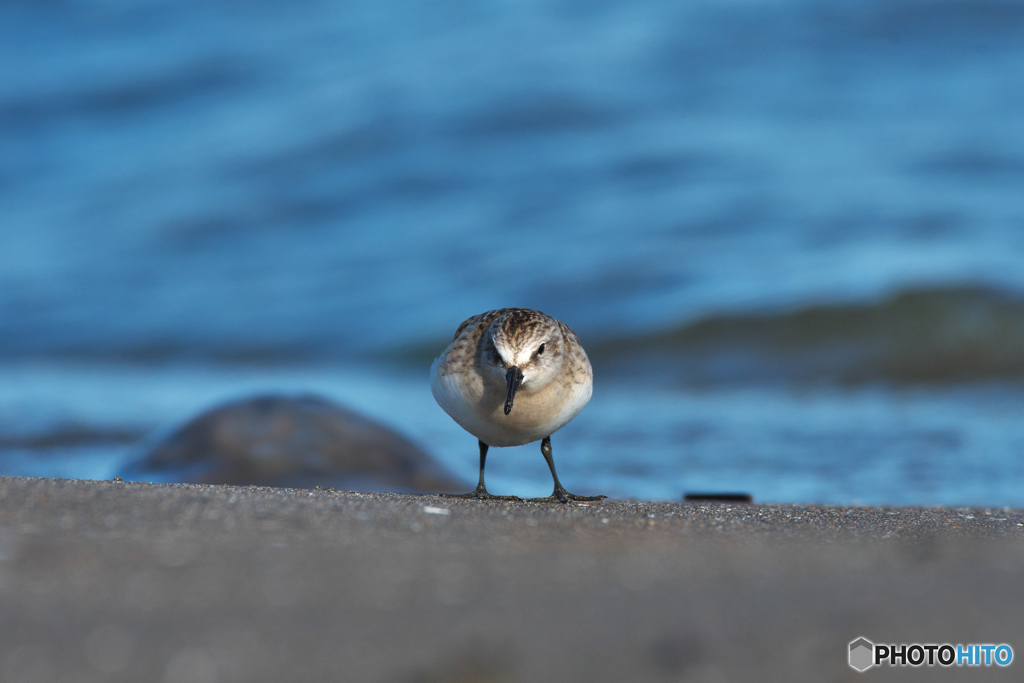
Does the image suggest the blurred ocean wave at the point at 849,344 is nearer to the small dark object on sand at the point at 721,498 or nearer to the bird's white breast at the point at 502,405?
the small dark object on sand at the point at 721,498

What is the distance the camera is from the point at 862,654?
1.95 meters

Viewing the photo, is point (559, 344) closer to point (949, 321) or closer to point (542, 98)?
point (949, 321)

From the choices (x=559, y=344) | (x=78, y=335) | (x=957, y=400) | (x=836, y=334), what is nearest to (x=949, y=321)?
(x=836, y=334)

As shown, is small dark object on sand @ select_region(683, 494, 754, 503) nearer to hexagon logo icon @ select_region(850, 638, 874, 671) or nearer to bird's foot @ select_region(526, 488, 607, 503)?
bird's foot @ select_region(526, 488, 607, 503)

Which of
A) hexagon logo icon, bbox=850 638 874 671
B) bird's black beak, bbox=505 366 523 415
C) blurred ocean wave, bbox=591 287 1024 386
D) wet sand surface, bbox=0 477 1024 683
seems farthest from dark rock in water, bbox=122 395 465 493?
blurred ocean wave, bbox=591 287 1024 386

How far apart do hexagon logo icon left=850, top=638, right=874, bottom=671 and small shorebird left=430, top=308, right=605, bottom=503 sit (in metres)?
1.99

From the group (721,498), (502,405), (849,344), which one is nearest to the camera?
(502,405)

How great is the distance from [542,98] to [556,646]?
14.7m

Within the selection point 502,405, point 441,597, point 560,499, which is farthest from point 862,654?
point 560,499

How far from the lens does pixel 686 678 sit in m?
1.88

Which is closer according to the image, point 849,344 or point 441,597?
point 441,597

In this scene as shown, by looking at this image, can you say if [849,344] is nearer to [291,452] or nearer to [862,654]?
[291,452]

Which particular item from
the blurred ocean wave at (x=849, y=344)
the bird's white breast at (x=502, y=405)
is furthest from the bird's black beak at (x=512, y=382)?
the blurred ocean wave at (x=849, y=344)

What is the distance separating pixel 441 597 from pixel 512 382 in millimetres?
1628
